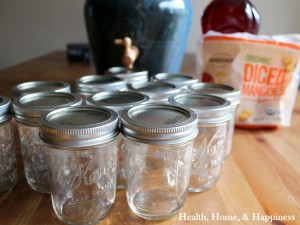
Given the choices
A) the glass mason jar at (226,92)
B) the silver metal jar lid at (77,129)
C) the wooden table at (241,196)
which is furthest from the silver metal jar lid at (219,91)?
the silver metal jar lid at (77,129)

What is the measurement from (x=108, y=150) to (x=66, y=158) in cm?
6

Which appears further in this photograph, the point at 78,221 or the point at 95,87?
the point at 95,87

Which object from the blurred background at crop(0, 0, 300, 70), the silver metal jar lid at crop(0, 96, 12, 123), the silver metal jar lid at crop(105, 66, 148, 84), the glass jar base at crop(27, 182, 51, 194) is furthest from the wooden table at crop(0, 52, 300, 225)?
the blurred background at crop(0, 0, 300, 70)

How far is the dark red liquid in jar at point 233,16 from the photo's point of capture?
2.95 ft

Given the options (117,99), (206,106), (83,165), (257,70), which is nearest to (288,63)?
(257,70)

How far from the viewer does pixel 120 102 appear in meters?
0.55

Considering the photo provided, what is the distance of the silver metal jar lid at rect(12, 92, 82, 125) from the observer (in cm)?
48

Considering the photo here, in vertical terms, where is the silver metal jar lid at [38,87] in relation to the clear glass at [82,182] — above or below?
above

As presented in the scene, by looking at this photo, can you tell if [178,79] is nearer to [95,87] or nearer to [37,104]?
[95,87]

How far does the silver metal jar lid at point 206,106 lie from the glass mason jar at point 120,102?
0.07 metres

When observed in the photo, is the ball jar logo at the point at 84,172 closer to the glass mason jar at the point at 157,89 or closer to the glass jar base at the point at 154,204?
the glass jar base at the point at 154,204

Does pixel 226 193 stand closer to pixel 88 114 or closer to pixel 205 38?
pixel 88 114

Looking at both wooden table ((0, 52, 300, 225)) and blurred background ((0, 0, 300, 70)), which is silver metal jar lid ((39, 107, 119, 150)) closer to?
wooden table ((0, 52, 300, 225))

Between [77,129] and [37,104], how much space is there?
163 mm
